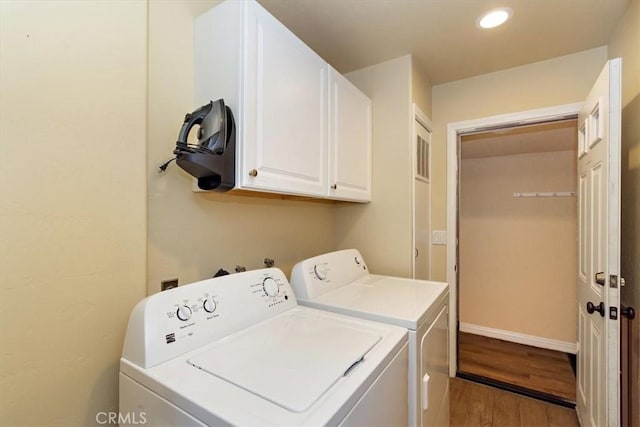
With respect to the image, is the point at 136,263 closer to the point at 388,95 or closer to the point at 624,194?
the point at 388,95

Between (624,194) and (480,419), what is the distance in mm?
1630

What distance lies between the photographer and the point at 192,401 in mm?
685

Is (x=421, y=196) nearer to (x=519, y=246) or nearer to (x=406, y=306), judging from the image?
(x=406, y=306)

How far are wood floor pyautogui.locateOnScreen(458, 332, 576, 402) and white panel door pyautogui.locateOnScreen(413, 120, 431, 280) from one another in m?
1.05

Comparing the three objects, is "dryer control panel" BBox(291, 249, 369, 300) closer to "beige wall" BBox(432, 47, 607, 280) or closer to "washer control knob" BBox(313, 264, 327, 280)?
"washer control knob" BBox(313, 264, 327, 280)

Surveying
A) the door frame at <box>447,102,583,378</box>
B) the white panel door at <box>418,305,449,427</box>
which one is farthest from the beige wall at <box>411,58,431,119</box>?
the white panel door at <box>418,305,449,427</box>

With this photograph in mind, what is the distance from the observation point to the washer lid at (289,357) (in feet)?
2.38

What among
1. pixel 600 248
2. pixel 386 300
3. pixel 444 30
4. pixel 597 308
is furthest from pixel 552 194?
pixel 386 300

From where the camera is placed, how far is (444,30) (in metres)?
1.75

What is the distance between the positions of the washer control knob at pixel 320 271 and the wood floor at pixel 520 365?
1.85 m

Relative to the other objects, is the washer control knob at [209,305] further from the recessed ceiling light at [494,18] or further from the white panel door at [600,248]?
the recessed ceiling light at [494,18]

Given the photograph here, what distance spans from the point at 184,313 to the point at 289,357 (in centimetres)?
36

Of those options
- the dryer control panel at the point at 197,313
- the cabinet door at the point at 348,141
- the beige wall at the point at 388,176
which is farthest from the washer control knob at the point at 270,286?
the beige wall at the point at 388,176

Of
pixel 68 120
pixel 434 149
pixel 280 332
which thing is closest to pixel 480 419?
pixel 280 332
